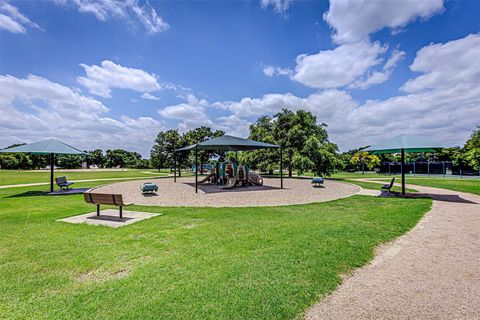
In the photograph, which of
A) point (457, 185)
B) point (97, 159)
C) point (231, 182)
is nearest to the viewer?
point (231, 182)

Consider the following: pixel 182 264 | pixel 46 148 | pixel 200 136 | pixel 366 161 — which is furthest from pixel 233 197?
pixel 366 161

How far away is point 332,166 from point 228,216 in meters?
18.8

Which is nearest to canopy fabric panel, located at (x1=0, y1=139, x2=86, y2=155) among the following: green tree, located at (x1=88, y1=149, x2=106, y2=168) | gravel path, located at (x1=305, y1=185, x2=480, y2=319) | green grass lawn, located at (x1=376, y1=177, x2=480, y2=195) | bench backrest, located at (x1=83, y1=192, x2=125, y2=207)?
bench backrest, located at (x1=83, y1=192, x2=125, y2=207)

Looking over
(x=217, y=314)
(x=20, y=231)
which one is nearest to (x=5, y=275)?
(x=20, y=231)

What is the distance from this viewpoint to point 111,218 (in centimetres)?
702

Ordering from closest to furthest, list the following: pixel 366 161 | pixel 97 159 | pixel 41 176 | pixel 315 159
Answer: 1. pixel 315 159
2. pixel 41 176
3. pixel 366 161
4. pixel 97 159

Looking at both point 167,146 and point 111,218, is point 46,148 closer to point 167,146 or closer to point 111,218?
point 111,218

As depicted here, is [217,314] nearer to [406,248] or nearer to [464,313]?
[464,313]

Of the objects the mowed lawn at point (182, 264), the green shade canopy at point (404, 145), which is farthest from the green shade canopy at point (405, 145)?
the mowed lawn at point (182, 264)

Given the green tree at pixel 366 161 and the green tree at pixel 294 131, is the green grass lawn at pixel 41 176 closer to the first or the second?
the green tree at pixel 294 131

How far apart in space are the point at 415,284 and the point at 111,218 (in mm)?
7221

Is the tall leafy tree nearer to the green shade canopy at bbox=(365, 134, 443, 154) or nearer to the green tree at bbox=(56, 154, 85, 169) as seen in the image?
the green shade canopy at bbox=(365, 134, 443, 154)

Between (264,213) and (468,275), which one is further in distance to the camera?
(264,213)

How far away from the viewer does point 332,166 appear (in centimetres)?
2356
